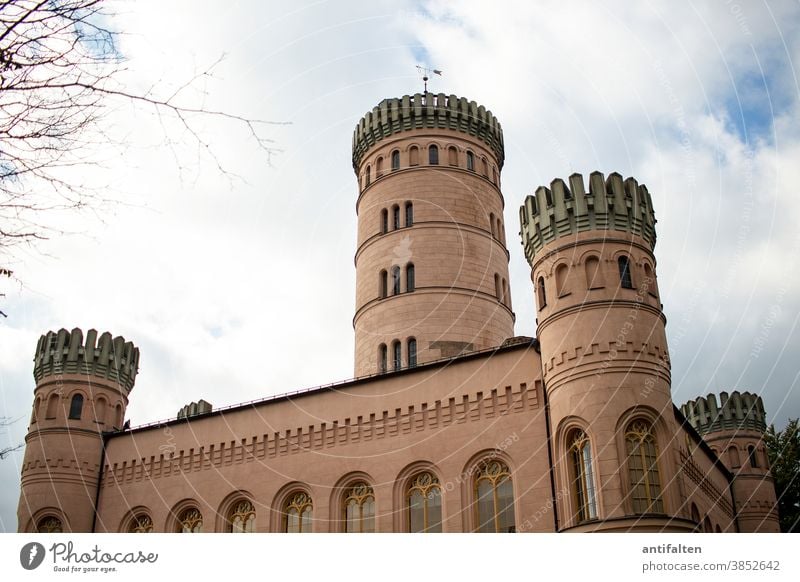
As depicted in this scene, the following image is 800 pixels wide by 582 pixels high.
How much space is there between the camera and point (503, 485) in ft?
71.4

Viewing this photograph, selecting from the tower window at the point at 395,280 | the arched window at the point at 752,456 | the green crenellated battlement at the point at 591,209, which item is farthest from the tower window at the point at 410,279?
the arched window at the point at 752,456

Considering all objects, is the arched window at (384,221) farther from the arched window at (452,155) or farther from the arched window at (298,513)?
the arched window at (298,513)

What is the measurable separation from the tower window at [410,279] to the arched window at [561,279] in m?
10.7

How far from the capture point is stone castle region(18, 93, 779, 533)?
2016 centimetres

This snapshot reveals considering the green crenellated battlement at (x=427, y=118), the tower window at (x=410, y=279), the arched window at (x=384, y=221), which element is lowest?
the tower window at (x=410, y=279)

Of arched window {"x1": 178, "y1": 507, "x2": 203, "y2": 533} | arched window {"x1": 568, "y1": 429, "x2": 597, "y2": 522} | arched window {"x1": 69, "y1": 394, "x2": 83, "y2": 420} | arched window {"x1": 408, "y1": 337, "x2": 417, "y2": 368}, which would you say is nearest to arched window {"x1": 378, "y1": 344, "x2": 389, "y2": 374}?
arched window {"x1": 408, "y1": 337, "x2": 417, "y2": 368}

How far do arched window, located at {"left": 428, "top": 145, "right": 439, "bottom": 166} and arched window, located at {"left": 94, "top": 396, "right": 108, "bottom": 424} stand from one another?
17.4m

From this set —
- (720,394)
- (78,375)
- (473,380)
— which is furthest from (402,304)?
(720,394)

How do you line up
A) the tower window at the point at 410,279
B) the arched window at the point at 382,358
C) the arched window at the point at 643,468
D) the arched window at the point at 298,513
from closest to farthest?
the arched window at the point at 643,468 → the arched window at the point at 298,513 → the arched window at the point at 382,358 → the tower window at the point at 410,279

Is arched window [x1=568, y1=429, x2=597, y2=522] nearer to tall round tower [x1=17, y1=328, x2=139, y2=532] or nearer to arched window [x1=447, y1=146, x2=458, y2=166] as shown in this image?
A: arched window [x1=447, y1=146, x2=458, y2=166]

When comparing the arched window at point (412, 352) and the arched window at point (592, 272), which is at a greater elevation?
the arched window at point (412, 352)

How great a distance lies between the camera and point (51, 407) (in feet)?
103

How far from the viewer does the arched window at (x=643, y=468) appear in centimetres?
1898
